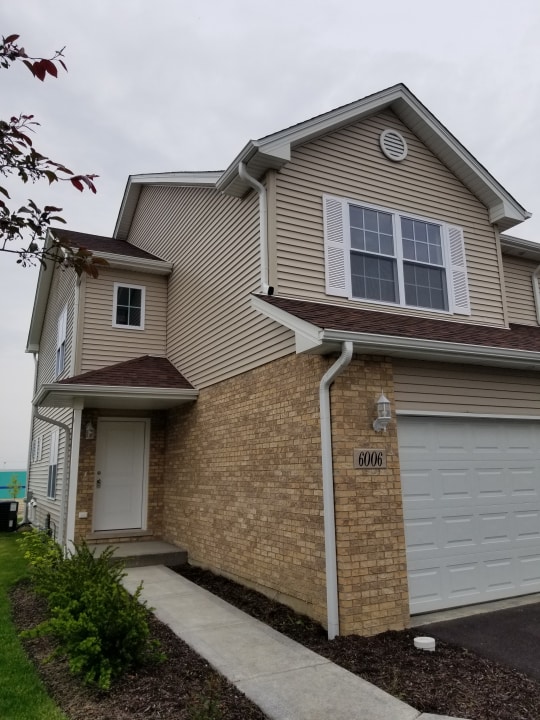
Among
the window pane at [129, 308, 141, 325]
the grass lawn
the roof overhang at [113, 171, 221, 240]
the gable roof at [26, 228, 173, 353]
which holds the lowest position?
the grass lawn

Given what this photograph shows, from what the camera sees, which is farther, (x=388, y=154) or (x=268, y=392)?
(x=388, y=154)

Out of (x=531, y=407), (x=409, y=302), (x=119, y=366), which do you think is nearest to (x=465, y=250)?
(x=409, y=302)

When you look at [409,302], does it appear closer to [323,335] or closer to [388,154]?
[388,154]

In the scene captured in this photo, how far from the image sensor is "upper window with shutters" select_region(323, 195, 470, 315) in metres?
7.68

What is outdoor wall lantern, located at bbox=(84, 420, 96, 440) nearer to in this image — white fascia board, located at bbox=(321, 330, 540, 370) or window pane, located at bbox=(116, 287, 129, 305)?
window pane, located at bbox=(116, 287, 129, 305)

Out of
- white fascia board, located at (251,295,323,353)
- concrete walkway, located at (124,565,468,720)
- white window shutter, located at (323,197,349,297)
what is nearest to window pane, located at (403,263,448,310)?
white window shutter, located at (323,197,349,297)

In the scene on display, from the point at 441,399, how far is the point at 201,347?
465 cm

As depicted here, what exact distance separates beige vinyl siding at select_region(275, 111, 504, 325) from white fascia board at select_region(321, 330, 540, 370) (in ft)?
5.75

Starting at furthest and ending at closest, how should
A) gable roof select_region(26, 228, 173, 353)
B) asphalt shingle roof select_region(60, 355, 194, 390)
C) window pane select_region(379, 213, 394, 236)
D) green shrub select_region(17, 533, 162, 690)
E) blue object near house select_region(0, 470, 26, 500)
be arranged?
blue object near house select_region(0, 470, 26, 500) → gable roof select_region(26, 228, 173, 353) → asphalt shingle roof select_region(60, 355, 194, 390) → window pane select_region(379, 213, 394, 236) → green shrub select_region(17, 533, 162, 690)

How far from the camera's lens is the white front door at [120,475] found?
10.2 metres

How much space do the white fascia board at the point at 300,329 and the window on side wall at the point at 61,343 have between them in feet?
24.2

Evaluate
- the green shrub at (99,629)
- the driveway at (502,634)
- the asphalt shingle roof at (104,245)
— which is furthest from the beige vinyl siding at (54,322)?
the driveway at (502,634)

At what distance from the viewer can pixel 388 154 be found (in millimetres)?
8516

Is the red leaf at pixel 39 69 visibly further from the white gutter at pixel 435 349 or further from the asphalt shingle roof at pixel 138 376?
the asphalt shingle roof at pixel 138 376
